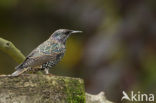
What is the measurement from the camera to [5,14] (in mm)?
20016

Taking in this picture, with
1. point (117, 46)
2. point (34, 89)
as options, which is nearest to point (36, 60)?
point (34, 89)

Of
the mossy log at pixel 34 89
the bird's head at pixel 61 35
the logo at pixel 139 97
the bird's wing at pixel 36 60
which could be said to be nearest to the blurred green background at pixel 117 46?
the logo at pixel 139 97

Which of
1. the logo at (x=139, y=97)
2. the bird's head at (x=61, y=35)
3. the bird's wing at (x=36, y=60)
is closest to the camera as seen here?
the bird's wing at (x=36, y=60)

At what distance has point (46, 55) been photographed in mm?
9008

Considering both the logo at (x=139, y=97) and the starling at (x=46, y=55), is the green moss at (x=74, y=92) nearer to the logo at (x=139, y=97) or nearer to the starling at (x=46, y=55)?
the starling at (x=46, y=55)

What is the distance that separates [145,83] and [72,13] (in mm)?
2830

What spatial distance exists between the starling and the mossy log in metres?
0.13

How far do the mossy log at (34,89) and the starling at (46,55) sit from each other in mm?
125

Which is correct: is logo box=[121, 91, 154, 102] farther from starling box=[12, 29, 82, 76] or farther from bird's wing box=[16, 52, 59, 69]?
bird's wing box=[16, 52, 59, 69]

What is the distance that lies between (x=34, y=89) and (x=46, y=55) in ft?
1.89

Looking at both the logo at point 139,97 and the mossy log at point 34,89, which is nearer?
the mossy log at point 34,89

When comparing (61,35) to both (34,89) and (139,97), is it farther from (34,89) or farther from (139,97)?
(139,97)

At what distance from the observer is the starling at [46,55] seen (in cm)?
876

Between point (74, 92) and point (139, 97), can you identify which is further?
point (139, 97)
